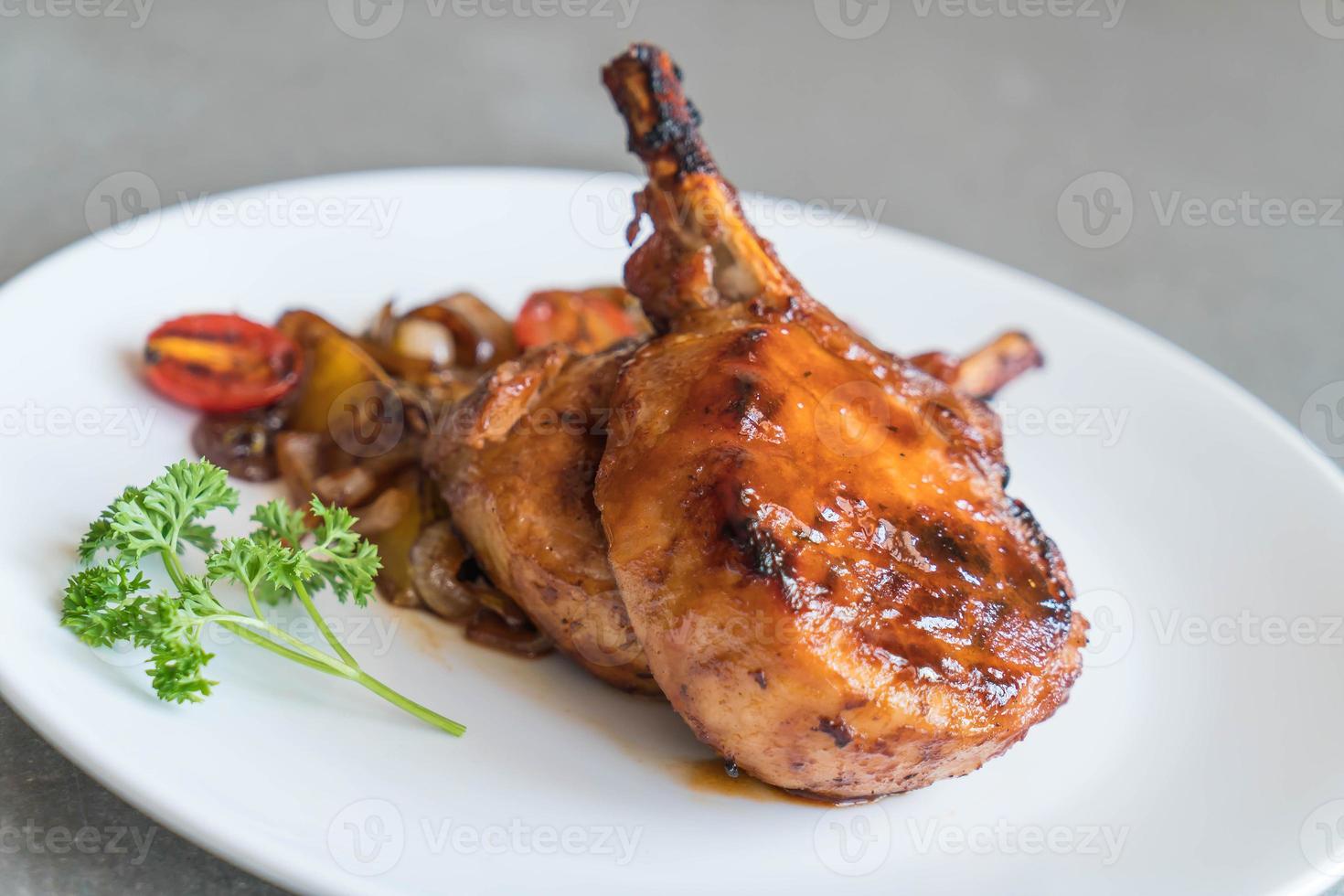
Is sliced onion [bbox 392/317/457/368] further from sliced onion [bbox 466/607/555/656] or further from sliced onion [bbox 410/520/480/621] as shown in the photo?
sliced onion [bbox 466/607/555/656]

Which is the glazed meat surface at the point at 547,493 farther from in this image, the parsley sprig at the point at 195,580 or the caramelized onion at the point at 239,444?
the caramelized onion at the point at 239,444

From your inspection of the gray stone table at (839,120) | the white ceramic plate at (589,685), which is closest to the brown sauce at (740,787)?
the white ceramic plate at (589,685)

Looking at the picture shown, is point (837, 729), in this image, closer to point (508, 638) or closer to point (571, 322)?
point (508, 638)

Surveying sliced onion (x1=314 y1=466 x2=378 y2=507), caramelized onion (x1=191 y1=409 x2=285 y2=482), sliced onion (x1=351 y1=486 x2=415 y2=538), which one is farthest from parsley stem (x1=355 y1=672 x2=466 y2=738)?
caramelized onion (x1=191 y1=409 x2=285 y2=482)

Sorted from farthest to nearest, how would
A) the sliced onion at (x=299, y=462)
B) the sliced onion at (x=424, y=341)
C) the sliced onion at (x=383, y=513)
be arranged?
1. the sliced onion at (x=424, y=341)
2. the sliced onion at (x=299, y=462)
3. the sliced onion at (x=383, y=513)

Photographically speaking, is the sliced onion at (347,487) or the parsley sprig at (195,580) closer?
the parsley sprig at (195,580)

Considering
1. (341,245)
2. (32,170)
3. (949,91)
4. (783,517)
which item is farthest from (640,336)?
(949,91)

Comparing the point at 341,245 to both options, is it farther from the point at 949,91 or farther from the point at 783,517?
the point at 949,91

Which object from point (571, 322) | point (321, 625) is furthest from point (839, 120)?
point (321, 625)
